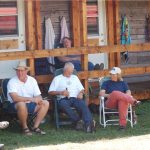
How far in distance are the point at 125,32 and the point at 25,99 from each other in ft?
12.9

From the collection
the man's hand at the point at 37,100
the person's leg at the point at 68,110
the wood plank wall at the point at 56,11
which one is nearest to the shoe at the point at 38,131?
the man's hand at the point at 37,100

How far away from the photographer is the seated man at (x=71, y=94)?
7956 mm

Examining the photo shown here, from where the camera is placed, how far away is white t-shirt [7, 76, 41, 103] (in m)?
7.91

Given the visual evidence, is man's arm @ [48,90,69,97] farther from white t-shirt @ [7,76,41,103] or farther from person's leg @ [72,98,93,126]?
white t-shirt @ [7,76,41,103]

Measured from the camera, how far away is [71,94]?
8.34 metres

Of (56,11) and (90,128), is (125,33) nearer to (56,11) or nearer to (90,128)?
(56,11)

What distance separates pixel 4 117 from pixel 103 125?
5.20 ft

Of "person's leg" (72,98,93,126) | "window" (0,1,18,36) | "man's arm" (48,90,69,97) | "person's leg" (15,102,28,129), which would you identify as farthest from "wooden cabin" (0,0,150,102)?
"person's leg" (15,102,28,129)

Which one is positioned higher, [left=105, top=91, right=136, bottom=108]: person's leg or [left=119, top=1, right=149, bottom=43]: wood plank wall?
[left=119, top=1, right=149, bottom=43]: wood plank wall

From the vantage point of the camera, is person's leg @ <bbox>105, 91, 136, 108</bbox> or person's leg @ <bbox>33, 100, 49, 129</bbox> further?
person's leg @ <bbox>105, 91, 136, 108</bbox>

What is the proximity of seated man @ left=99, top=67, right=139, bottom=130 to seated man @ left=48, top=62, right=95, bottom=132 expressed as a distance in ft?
1.31

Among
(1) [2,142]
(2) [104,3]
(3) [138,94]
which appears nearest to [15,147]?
(1) [2,142]

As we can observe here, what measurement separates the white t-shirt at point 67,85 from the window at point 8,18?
2.23 m

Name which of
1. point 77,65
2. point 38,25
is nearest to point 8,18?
point 38,25
